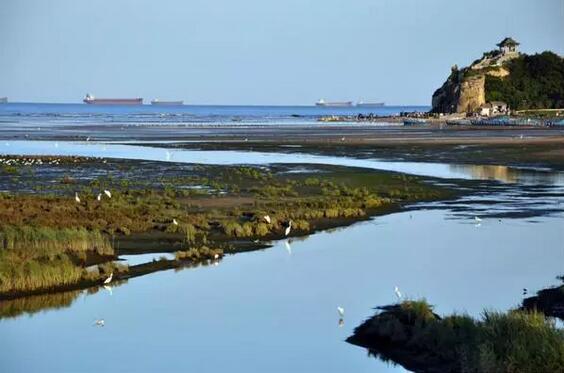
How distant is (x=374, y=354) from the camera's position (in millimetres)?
18188

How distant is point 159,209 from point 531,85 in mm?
142203

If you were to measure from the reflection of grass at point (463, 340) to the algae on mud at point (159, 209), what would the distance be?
27.8 ft

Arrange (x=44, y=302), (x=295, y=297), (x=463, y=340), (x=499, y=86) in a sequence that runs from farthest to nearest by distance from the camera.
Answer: (x=499, y=86) → (x=295, y=297) → (x=44, y=302) → (x=463, y=340)

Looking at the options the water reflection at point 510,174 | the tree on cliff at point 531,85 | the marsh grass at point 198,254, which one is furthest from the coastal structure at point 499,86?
the marsh grass at point 198,254

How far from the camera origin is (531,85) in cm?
16862

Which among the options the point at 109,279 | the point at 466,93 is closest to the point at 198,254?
the point at 109,279

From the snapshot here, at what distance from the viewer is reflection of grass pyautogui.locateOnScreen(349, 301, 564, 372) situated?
14.8 metres

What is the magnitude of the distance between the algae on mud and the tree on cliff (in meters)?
115

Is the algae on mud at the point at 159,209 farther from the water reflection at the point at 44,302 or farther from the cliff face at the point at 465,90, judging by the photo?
the cliff face at the point at 465,90

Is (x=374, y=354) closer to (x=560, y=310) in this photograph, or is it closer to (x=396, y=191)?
(x=560, y=310)

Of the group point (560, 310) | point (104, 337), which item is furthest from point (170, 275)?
point (560, 310)

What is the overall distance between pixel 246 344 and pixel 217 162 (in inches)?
1674

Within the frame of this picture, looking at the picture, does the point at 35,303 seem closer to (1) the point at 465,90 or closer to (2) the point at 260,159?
(2) the point at 260,159

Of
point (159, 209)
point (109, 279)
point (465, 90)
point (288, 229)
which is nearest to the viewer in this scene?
point (109, 279)
